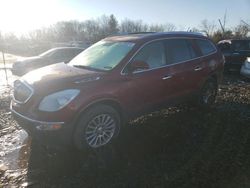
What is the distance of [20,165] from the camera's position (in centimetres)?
440

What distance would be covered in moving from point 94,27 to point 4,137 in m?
66.6

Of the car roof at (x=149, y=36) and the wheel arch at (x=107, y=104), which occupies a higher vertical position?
the car roof at (x=149, y=36)

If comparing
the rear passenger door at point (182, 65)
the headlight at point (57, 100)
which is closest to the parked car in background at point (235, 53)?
the rear passenger door at point (182, 65)

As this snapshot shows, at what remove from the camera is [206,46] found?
6797 mm

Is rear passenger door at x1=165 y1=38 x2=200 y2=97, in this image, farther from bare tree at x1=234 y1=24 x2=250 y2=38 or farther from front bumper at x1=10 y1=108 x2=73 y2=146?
bare tree at x1=234 y1=24 x2=250 y2=38

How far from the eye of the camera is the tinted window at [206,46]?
6586 mm

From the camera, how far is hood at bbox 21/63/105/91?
438 centimetres

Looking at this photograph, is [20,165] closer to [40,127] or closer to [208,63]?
[40,127]

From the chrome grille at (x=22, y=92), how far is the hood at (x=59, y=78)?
3.5 inches

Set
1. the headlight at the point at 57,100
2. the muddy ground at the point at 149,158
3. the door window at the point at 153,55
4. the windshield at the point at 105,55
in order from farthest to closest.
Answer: the door window at the point at 153,55 → the windshield at the point at 105,55 → the headlight at the point at 57,100 → the muddy ground at the point at 149,158

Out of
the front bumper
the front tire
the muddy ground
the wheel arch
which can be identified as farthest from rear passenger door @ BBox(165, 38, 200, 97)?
the front bumper

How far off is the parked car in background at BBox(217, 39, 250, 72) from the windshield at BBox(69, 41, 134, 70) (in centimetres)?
919

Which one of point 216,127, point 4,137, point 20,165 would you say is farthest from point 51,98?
point 216,127

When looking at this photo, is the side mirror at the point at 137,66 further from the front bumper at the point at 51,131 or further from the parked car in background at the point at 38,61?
the parked car in background at the point at 38,61
